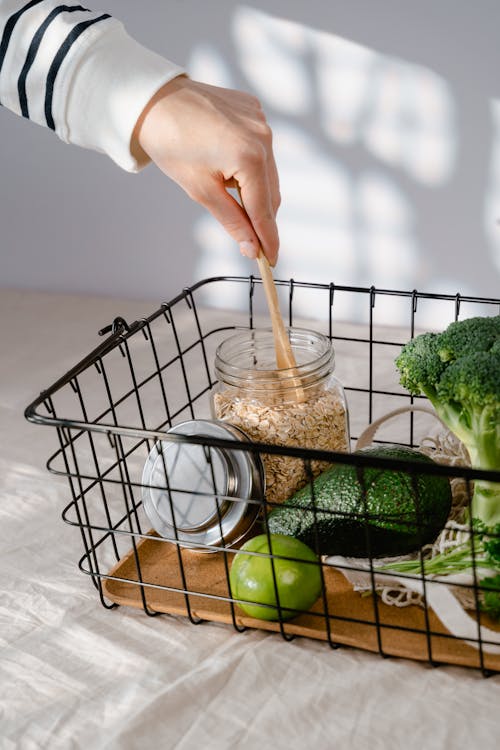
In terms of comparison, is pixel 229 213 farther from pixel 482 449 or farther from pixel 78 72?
pixel 482 449

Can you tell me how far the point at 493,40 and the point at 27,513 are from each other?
2.76 feet

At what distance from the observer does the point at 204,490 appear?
2.29 ft

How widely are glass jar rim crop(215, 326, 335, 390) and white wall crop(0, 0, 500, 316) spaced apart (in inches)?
22.5

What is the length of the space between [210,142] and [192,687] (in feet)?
1.16

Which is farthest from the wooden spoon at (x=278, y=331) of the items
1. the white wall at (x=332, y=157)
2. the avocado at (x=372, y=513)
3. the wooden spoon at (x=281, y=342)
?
the white wall at (x=332, y=157)

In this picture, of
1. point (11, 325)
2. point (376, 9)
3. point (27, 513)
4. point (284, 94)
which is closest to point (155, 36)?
point (284, 94)

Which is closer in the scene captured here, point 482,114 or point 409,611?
point 409,611

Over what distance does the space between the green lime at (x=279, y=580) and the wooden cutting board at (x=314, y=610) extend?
1 centimetres

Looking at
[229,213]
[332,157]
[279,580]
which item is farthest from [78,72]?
[332,157]

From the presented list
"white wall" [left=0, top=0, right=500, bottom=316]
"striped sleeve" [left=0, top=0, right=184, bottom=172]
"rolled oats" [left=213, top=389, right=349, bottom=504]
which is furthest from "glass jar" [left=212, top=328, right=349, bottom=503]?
"white wall" [left=0, top=0, right=500, bottom=316]

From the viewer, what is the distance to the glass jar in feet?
2.42

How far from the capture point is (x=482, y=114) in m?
1.24

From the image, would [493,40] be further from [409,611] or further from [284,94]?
[409,611]

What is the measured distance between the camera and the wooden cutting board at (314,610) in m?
0.61
